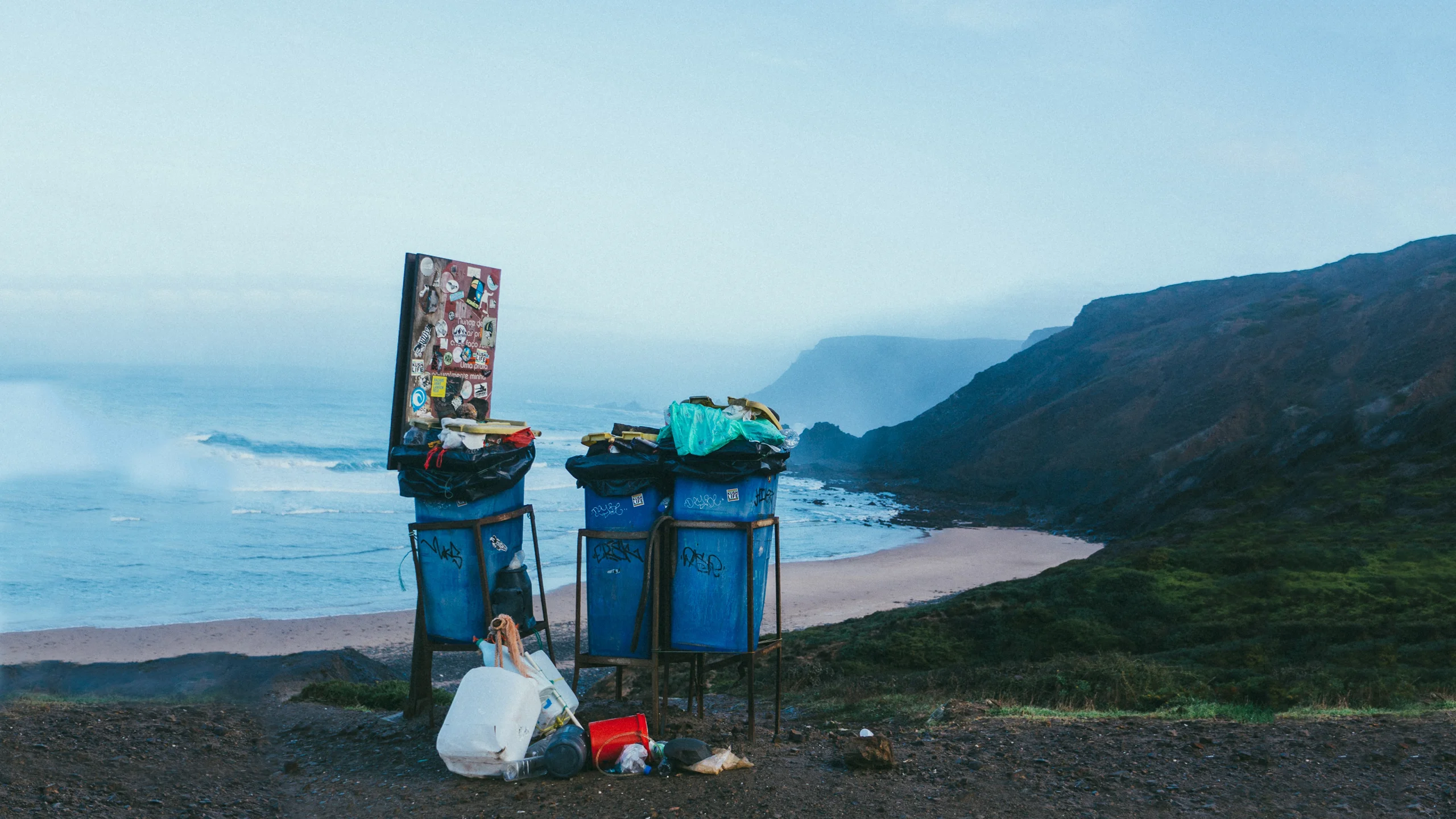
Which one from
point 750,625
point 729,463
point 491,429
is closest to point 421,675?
point 491,429

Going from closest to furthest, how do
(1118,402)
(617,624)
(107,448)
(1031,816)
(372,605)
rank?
(1031,816) → (617,624) → (372,605) → (107,448) → (1118,402)

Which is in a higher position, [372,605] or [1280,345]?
[1280,345]

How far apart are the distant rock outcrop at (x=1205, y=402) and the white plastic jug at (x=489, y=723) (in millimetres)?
21182

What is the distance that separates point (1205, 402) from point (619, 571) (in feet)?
142

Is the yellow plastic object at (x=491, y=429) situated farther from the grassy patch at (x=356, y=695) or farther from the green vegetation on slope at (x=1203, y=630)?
the green vegetation on slope at (x=1203, y=630)

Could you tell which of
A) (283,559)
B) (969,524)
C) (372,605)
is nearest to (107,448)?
(283,559)

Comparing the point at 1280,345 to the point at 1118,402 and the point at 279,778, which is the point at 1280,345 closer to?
the point at 1118,402

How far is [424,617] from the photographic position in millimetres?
6285

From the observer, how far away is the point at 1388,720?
20.6 feet

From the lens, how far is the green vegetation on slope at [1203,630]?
332 inches

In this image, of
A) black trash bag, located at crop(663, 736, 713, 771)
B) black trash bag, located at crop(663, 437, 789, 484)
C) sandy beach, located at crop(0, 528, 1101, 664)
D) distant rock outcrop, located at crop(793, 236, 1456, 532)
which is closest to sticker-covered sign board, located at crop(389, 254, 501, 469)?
black trash bag, located at crop(663, 437, 789, 484)

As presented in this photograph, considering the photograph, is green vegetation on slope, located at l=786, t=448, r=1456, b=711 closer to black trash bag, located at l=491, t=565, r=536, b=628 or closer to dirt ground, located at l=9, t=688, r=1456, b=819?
dirt ground, located at l=9, t=688, r=1456, b=819

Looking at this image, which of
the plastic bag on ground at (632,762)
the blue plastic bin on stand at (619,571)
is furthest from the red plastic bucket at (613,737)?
the blue plastic bin on stand at (619,571)

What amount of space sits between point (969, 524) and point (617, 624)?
33070 millimetres
